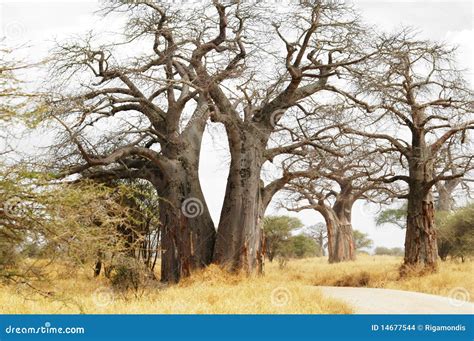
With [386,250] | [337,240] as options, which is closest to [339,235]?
[337,240]

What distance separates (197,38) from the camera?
32.3 feet

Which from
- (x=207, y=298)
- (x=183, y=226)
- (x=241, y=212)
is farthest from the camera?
(x=183, y=226)

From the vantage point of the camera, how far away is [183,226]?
10469 millimetres

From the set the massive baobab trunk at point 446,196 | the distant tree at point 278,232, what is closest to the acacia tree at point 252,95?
the massive baobab trunk at point 446,196

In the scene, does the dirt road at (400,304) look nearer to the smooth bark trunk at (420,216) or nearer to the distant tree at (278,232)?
the smooth bark trunk at (420,216)

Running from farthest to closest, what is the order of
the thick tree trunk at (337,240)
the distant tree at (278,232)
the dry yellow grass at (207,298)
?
the distant tree at (278,232), the thick tree trunk at (337,240), the dry yellow grass at (207,298)

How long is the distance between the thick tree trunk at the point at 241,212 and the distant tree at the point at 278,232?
1513cm

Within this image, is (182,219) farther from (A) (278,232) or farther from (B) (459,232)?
(A) (278,232)

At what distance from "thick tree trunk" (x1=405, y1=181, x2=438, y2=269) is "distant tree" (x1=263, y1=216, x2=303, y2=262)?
1371cm

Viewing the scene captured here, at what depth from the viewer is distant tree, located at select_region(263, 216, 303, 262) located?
25.8 m

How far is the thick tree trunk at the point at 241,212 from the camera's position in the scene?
1011 cm

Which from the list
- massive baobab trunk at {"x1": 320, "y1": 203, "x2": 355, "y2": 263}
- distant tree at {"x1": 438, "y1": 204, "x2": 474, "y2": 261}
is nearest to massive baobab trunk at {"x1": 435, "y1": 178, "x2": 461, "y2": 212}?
distant tree at {"x1": 438, "y1": 204, "x2": 474, "y2": 261}

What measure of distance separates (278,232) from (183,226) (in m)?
16.2
